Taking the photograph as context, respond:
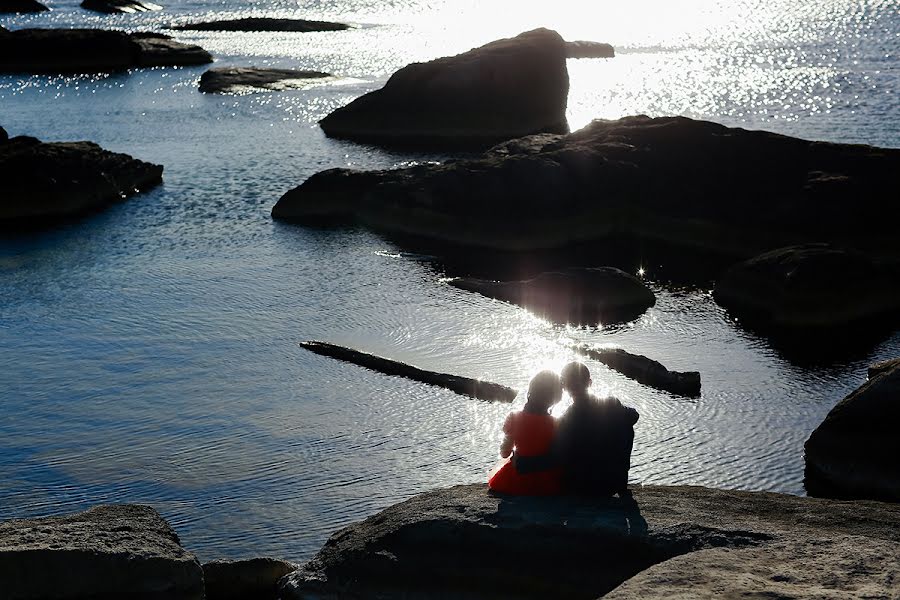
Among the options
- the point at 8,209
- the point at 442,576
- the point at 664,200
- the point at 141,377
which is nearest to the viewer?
the point at 442,576

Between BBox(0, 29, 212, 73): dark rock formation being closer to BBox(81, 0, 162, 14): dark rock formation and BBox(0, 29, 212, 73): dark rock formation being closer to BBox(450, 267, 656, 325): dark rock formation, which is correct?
BBox(81, 0, 162, 14): dark rock formation

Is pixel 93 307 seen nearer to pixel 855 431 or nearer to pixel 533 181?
pixel 533 181

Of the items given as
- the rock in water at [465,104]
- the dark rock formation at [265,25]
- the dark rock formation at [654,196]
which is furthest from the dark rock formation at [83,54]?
the dark rock formation at [654,196]

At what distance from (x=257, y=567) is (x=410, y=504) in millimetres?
1947

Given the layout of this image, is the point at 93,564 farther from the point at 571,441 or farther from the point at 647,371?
the point at 647,371

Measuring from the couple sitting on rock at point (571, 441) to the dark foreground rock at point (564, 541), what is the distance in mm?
231

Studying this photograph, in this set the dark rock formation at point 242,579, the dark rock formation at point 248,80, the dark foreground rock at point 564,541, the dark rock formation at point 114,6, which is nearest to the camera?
the dark foreground rock at point 564,541

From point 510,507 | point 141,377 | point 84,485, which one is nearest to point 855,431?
point 510,507

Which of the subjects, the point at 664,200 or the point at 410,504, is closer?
the point at 410,504

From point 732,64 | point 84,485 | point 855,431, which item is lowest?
point 84,485

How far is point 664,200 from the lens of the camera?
33000mm

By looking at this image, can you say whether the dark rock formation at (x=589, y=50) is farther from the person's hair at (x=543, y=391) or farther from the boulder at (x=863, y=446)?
the person's hair at (x=543, y=391)

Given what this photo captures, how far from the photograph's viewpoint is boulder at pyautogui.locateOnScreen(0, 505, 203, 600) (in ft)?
36.9

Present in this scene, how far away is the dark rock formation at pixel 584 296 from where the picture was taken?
25.8 metres
